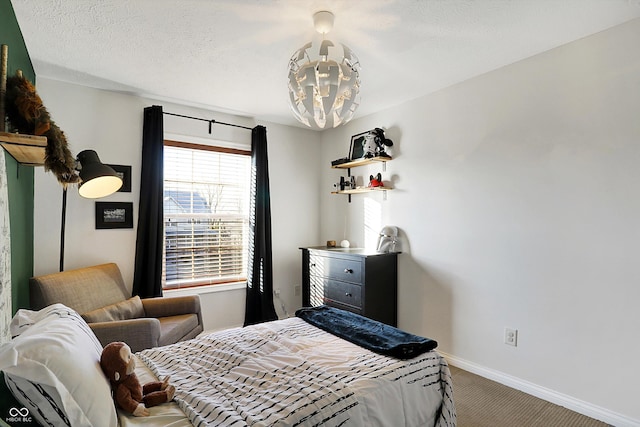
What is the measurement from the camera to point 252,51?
250 centimetres

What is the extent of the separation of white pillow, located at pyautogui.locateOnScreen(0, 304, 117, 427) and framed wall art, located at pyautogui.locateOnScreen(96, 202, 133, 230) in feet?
7.26

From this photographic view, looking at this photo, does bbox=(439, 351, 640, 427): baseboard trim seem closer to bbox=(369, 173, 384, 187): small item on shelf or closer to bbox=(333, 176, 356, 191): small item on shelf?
bbox=(369, 173, 384, 187): small item on shelf

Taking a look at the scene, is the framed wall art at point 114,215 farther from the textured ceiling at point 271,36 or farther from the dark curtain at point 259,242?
the dark curtain at point 259,242

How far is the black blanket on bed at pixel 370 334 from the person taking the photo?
1770 millimetres

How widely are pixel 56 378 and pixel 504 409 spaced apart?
2.62 meters

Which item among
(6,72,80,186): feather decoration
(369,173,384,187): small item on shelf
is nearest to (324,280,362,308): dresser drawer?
(369,173,384,187): small item on shelf

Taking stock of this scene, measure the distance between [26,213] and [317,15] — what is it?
257 cm

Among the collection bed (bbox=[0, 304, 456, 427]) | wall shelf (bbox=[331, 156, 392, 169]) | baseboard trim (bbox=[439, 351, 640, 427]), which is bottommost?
baseboard trim (bbox=[439, 351, 640, 427])

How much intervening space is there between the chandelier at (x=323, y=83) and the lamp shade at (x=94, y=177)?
154 centimetres

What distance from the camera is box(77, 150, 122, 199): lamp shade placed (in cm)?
246

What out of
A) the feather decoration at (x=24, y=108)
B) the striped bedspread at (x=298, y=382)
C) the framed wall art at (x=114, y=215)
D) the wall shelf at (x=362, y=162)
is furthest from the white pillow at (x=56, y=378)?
the wall shelf at (x=362, y=162)

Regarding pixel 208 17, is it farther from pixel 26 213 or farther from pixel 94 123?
pixel 26 213

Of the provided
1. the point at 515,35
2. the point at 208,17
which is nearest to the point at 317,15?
the point at 208,17

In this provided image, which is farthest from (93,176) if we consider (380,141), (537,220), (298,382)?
(537,220)
